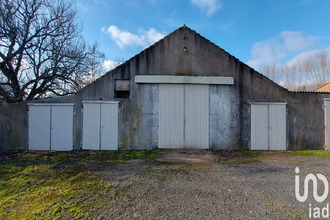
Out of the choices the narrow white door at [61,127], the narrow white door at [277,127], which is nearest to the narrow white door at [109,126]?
the narrow white door at [61,127]

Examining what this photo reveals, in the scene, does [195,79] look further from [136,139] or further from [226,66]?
[136,139]

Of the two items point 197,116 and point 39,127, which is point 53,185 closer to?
point 39,127

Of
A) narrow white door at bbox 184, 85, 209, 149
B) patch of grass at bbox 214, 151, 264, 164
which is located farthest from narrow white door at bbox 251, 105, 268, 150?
narrow white door at bbox 184, 85, 209, 149

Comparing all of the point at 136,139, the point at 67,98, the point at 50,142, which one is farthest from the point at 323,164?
the point at 50,142

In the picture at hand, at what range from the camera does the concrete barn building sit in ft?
25.7

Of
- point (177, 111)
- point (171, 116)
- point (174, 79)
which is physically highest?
point (174, 79)

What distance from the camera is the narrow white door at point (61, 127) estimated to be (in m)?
7.80

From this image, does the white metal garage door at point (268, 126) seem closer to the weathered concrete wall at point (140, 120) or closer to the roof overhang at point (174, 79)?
the roof overhang at point (174, 79)

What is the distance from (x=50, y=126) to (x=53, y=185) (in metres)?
5.07

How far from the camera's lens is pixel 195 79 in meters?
7.95

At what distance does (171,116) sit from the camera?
26.1 ft

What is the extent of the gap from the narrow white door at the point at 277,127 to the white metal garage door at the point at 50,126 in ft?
35.0

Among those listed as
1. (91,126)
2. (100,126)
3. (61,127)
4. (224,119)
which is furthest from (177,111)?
(61,127)

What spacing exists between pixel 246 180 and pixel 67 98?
8802mm
